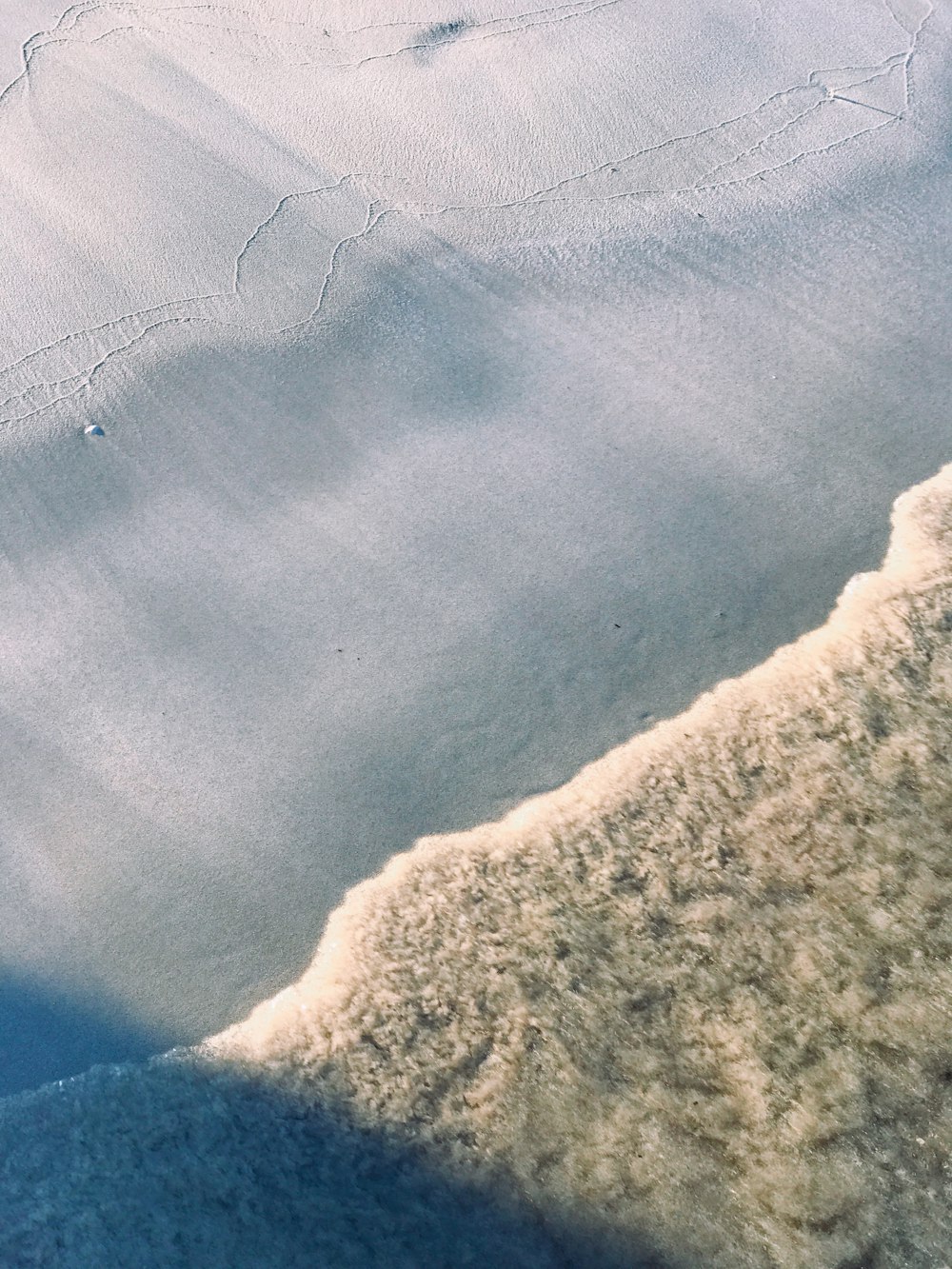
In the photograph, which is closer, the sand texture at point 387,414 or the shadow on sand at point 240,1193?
the shadow on sand at point 240,1193

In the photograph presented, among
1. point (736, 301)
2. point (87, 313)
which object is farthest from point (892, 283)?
point (87, 313)

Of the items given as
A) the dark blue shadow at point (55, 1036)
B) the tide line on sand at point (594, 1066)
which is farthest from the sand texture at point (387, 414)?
the tide line on sand at point (594, 1066)

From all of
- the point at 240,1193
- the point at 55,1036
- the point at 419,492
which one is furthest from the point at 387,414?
the point at 240,1193

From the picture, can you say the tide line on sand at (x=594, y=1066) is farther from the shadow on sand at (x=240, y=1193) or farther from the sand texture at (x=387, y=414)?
the sand texture at (x=387, y=414)

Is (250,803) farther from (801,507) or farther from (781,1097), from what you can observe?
(801,507)

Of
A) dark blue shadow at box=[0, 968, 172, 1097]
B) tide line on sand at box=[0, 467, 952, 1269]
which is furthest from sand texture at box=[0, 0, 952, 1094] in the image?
tide line on sand at box=[0, 467, 952, 1269]

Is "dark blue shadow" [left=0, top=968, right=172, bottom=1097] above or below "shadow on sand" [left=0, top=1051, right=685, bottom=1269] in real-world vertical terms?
above

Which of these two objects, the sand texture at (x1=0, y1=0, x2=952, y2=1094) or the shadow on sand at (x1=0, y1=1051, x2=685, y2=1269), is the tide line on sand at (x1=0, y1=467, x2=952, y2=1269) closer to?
the shadow on sand at (x1=0, y1=1051, x2=685, y2=1269)

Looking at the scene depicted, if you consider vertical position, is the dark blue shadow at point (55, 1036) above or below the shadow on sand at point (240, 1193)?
above
